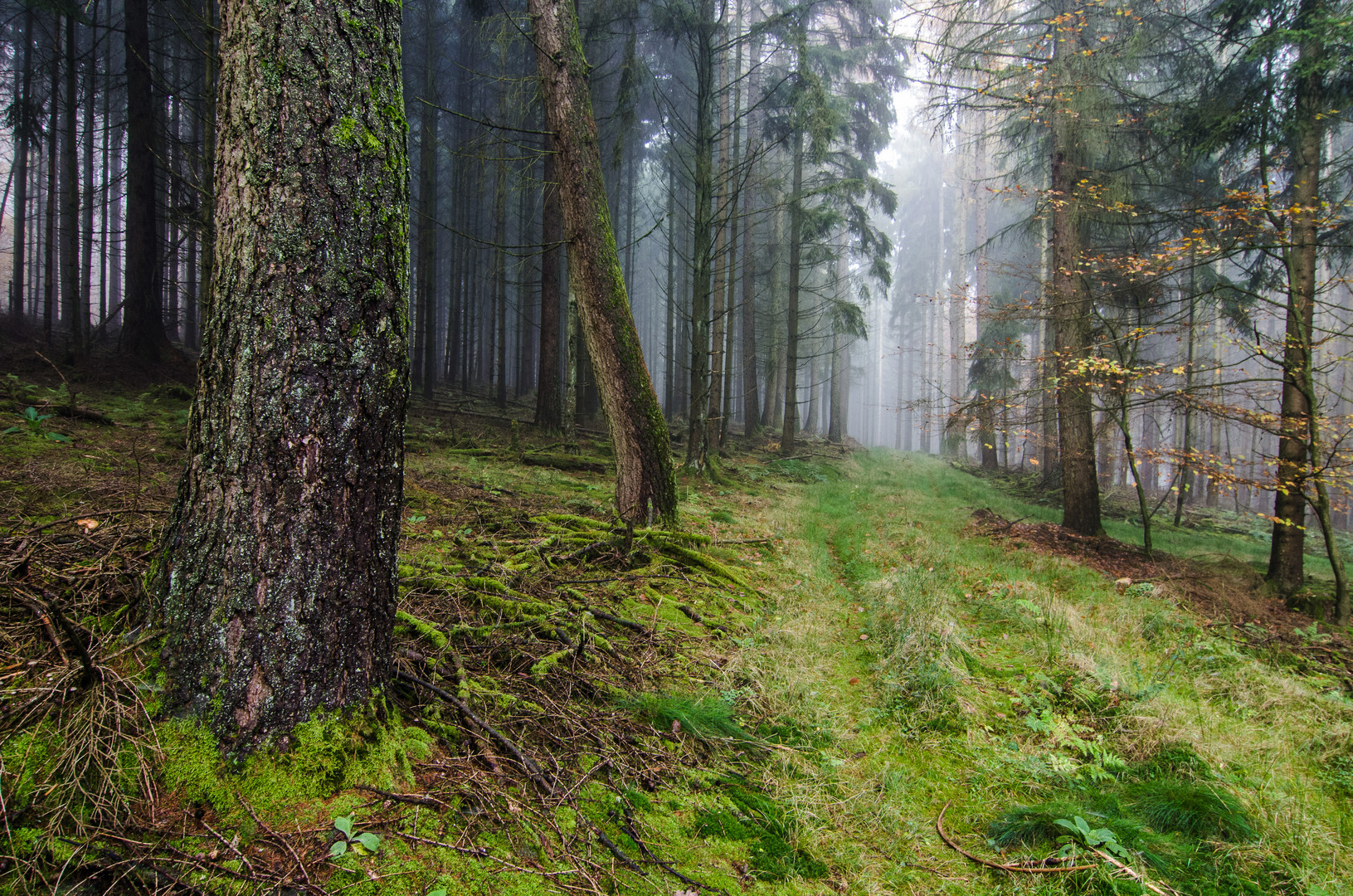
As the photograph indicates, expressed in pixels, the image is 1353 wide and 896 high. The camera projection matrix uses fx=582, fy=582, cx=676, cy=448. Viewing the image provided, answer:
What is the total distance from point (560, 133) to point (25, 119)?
595 inches

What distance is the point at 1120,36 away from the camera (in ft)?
32.6

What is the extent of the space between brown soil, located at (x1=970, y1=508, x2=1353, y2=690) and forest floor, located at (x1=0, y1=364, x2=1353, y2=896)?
71mm

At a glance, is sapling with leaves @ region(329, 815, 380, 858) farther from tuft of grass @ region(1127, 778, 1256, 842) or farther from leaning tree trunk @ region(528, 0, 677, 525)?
leaning tree trunk @ region(528, 0, 677, 525)

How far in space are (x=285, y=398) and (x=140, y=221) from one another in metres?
12.0

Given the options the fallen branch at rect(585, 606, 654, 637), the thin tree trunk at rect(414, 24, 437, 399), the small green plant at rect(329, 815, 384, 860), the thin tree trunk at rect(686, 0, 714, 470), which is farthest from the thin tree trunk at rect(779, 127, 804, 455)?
the small green plant at rect(329, 815, 384, 860)

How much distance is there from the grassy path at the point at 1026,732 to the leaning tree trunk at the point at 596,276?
1.91 metres

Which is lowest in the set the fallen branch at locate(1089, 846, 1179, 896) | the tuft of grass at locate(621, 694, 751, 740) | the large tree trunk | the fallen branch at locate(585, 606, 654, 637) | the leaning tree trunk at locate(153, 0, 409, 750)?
the fallen branch at locate(1089, 846, 1179, 896)

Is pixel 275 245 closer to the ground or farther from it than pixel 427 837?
farther from it

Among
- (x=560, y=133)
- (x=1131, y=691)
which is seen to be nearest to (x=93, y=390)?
(x=560, y=133)

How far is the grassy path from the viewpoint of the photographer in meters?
2.41

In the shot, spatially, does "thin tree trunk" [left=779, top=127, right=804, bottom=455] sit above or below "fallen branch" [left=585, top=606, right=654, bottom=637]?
above

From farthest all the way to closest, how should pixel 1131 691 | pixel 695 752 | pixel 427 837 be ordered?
pixel 1131 691
pixel 695 752
pixel 427 837

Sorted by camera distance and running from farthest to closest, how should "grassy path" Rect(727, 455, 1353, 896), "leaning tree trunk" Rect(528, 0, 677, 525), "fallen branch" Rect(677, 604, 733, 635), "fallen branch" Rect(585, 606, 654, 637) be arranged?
1. "leaning tree trunk" Rect(528, 0, 677, 525)
2. "fallen branch" Rect(677, 604, 733, 635)
3. "fallen branch" Rect(585, 606, 654, 637)
4. "grassy path" Rect(727, 455, 1353, 896)

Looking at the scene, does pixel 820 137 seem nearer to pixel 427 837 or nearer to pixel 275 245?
pixel 275 245
